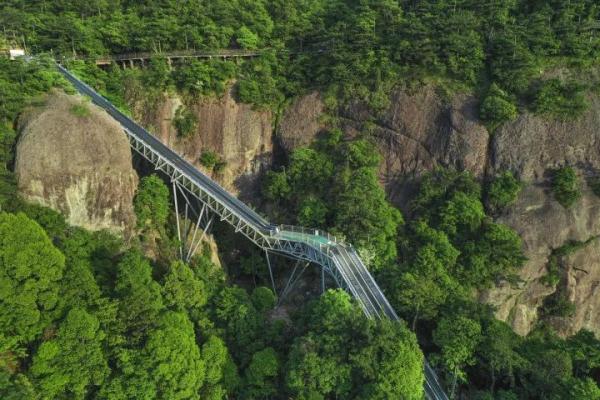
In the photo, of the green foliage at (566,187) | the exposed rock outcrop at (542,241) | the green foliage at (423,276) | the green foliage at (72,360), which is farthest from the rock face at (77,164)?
the green foliage at (566,187)

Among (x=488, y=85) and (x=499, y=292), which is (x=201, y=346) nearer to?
(x=499, y=292)

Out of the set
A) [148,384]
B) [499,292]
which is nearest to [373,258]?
[499,292]

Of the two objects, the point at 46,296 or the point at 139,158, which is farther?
the point at 139,158

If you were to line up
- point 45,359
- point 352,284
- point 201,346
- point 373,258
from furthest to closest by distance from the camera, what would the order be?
point 373,258
point 352,284
point 201,346
point 45,359

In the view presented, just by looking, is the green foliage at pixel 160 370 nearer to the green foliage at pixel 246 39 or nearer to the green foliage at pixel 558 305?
the green foliage at pixel 558 305

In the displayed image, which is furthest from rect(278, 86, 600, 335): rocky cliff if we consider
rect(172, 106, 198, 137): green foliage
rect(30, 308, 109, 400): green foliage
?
rect(30, 308, 109, 400): green foliage

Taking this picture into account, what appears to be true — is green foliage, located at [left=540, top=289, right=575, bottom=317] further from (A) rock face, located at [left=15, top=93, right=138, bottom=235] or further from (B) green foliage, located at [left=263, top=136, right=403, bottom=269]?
(A) rock face, located at [left=15, top=93, right=138, bottom=235]
